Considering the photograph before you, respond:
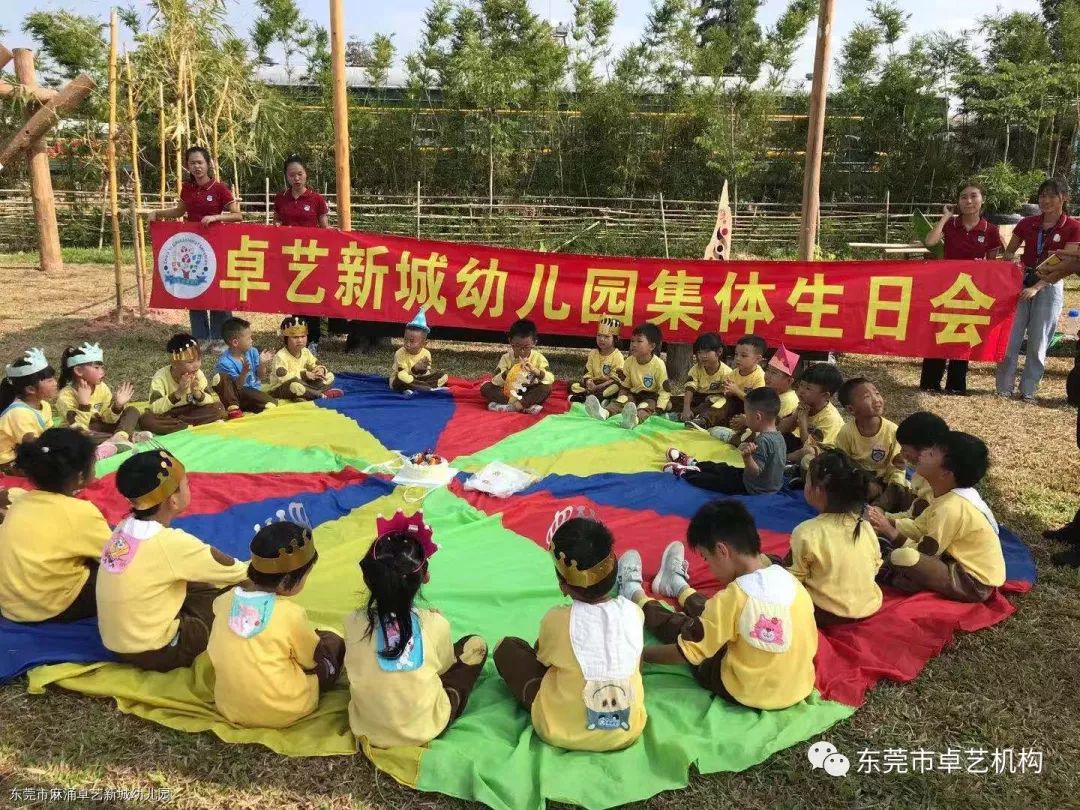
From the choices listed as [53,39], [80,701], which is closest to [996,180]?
[80,701]

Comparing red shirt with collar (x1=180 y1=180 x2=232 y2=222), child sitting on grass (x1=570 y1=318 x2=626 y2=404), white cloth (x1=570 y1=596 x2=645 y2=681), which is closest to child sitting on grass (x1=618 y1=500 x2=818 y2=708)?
white cloth (x1=570 y1=596 x2=645 y2=681)

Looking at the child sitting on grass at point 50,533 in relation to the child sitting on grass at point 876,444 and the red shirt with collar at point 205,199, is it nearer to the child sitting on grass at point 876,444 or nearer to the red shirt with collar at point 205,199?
the child sitting on grass at point 876,444

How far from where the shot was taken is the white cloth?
2766 mm

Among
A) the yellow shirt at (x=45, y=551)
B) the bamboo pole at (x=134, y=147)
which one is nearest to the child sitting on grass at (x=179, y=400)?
the yellow shirt at (x=45, y=551)

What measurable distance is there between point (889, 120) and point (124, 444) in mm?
19244

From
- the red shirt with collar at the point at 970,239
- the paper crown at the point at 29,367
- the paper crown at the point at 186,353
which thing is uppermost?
the red shirt with collar at the point at 970,239

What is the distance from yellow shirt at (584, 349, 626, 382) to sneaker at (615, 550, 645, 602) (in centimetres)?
316

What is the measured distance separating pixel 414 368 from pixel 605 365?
1.80 m

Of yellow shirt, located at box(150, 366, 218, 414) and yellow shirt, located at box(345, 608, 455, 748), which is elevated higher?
yellow shirt, located at box(150, 366, 218, 414)

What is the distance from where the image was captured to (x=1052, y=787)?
9.18ft

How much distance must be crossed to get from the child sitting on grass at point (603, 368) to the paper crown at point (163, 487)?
14.3 ft

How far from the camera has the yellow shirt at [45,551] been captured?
335cm

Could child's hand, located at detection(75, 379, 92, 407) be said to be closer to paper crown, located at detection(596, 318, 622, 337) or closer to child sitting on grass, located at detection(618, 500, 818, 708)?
paper crown, located at detection(596, 318, 622, 337)

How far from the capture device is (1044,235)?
713cm
